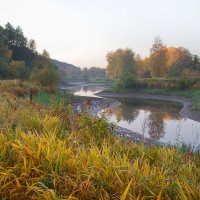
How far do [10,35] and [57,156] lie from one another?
305ft

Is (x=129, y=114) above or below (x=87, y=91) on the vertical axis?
above

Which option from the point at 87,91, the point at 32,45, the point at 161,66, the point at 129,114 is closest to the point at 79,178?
the point at 129,114

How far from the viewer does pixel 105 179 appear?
14.1 feet

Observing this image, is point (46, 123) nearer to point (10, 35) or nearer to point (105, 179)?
point (105, 179)

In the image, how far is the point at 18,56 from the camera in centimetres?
9181

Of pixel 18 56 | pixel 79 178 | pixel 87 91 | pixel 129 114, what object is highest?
pixel 18 56

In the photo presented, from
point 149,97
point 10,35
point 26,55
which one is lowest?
point 149,97

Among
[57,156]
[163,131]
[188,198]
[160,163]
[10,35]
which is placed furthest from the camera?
[10,35]

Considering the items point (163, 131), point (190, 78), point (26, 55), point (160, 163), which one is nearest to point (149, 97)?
point (190, 78)

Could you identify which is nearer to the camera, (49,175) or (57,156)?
(49,175)

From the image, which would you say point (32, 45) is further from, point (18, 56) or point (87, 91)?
point (87, 91)

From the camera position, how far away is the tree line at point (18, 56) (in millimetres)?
62759

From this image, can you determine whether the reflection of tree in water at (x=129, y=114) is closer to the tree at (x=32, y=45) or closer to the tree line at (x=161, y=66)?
the tree line at (x=161, y=66)

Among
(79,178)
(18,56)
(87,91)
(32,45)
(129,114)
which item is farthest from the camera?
(32,45)
